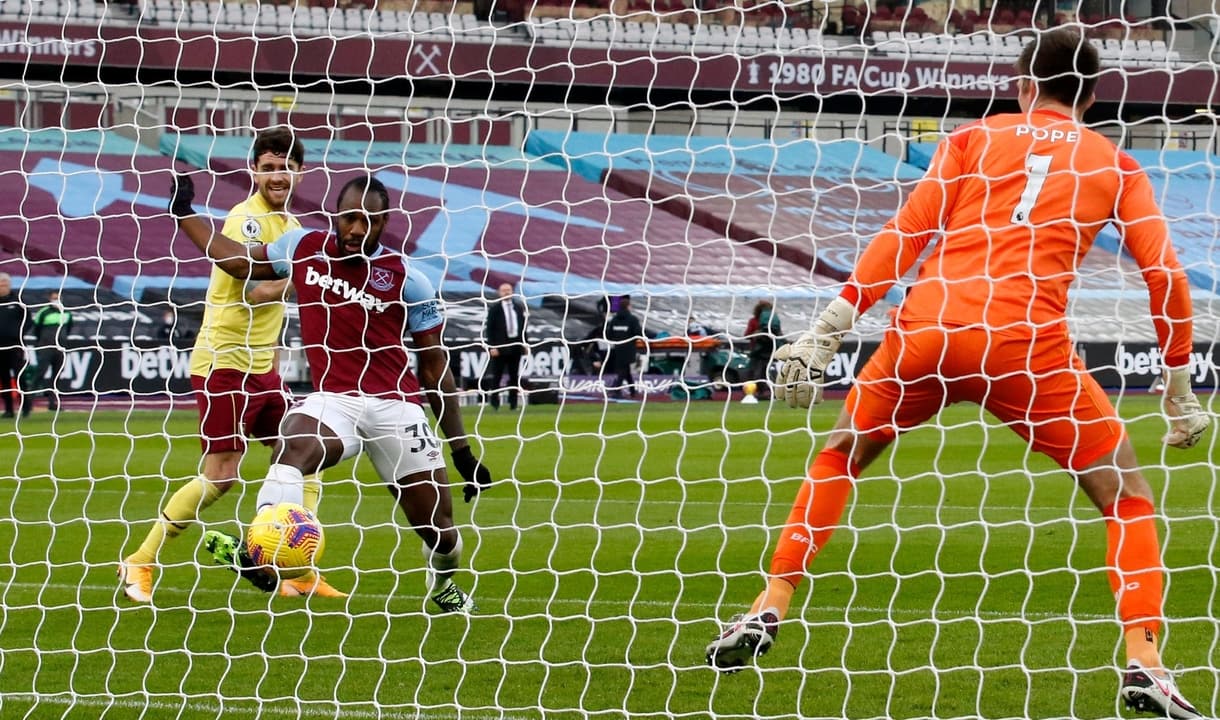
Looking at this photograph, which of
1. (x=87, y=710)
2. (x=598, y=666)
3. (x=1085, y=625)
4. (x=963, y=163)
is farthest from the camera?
(x=1085, y=625)

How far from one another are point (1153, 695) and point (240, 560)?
3.14 meters

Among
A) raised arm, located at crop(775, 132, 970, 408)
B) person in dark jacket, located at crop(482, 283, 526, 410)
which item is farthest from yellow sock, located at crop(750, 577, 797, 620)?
person in dark jacket, located at crop(482, 283, 526, 410)

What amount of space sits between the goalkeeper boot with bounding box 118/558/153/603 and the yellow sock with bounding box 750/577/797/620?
10.6 ft

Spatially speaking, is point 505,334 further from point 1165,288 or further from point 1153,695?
point 1153,695

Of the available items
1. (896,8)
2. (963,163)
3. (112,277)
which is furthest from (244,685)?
(896,8)

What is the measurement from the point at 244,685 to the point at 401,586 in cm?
212

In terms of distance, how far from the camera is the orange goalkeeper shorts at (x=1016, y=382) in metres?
4.56

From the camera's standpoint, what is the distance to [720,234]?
31.0 meters

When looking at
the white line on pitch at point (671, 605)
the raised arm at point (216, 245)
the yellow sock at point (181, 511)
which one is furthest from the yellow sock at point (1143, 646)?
the yellow sock at point (181, 511)

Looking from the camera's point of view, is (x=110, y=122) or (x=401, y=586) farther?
(x=110, y=122)

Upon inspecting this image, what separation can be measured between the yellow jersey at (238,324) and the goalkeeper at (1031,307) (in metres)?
3.07

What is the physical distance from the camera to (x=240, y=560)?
5867mm

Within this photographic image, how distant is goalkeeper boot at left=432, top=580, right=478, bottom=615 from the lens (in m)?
6.54

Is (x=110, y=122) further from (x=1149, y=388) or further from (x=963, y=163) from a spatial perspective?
(x=963, y=163)
